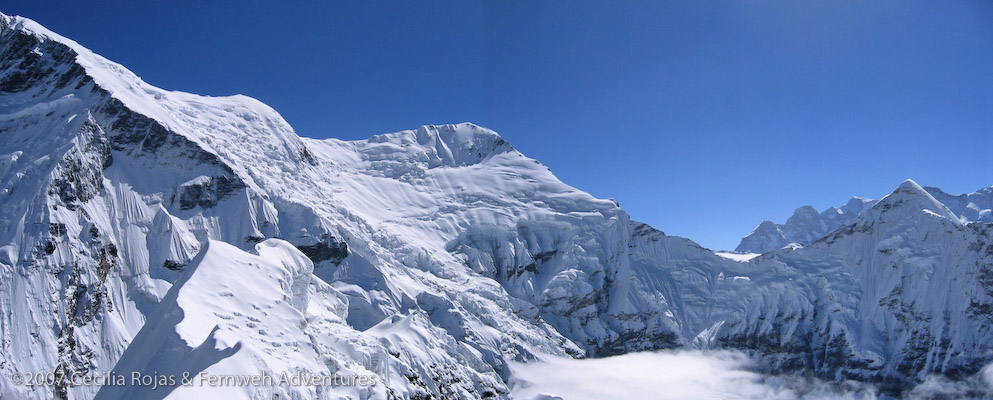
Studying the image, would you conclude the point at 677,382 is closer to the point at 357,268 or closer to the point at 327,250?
the point at 357,268

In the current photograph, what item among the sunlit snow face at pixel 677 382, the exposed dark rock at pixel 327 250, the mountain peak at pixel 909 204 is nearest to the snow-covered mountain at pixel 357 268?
the exposed dark rock at pixel 327 250

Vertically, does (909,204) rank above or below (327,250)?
above

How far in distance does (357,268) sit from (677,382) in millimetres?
77545

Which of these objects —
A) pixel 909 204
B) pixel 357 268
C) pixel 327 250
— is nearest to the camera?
pixel 327 250

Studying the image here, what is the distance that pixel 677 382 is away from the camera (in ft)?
481

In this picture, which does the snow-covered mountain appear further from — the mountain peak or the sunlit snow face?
the sunlit snow face

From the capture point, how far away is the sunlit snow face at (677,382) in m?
124

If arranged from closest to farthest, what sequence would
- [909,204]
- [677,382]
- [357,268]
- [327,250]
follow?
[327,250]
[357,268]
[677,382]
[909,204]

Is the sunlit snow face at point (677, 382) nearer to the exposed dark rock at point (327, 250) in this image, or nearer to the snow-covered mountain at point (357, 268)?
the snow-covered mountain at point (357, 268)

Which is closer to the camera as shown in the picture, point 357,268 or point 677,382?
point 357,268

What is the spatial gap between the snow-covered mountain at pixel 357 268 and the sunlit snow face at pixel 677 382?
371 cm

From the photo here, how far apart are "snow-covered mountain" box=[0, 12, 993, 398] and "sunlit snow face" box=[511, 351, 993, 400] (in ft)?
12.2

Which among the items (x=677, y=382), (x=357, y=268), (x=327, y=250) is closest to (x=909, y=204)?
(x=677, y=382)

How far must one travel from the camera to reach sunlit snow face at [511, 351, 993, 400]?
406 ft
